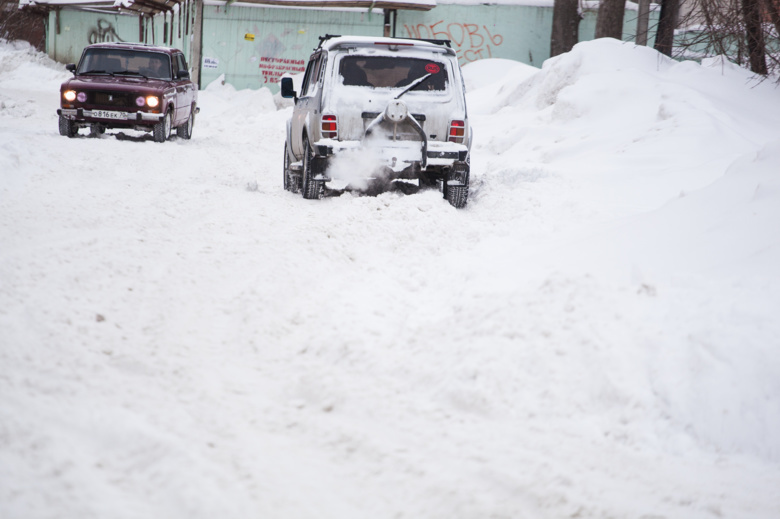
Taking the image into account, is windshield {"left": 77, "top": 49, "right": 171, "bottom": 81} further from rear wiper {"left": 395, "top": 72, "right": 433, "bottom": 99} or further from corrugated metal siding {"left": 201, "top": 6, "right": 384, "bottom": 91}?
corrugated metal siding {"left": 201, "top": 6, "right": 384, "bottom": 91}

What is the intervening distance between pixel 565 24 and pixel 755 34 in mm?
10033

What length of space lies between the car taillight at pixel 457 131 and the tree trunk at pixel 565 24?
48.0ft

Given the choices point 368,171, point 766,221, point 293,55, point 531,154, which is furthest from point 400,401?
point 293,55

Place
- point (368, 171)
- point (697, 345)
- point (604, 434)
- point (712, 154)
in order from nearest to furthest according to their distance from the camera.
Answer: point (604, 434)
point (697, 345)
point (368, 171)
point (712, 154)

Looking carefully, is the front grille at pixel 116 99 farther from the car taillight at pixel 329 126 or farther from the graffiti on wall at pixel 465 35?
the graffiti on wall at pixel 465 35

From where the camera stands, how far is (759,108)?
1138 cm

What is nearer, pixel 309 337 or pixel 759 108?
pixel 309 337

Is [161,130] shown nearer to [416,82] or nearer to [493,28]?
[416,82]

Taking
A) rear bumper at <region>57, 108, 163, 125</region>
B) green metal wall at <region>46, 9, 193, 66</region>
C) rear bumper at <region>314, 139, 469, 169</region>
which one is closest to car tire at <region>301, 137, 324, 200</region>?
rear bumper at <region>314, 139, 469, 169</region>

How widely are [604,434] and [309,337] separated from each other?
1.61 meters

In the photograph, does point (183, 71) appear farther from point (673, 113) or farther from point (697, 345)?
point (697, 345)

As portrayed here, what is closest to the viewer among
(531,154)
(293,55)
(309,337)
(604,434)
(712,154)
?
(604,434)

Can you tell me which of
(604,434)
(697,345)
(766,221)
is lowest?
(604,434)

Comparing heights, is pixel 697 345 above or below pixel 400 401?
above
